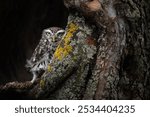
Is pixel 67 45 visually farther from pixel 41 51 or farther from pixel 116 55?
pixel 41 51

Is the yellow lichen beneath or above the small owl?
above

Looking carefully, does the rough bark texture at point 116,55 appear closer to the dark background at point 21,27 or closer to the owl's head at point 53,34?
the owl's head at point 53,34

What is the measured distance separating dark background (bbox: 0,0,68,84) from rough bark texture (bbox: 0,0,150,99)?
1.64m

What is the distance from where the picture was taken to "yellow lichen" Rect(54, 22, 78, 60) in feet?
12.7

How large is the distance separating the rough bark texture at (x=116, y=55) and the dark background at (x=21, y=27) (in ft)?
5.38

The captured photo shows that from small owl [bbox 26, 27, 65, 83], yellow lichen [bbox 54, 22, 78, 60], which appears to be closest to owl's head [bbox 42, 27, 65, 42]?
small owl [bbox 26, 27, 65, 83]

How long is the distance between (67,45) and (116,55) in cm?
35

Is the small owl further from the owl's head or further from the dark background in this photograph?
the dark background

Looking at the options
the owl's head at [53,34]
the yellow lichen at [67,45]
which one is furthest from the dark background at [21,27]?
the yellow lichen at [67,45]

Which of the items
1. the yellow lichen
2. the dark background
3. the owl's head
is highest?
the yellow lichen

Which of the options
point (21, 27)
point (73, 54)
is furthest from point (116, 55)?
point (21, 27)

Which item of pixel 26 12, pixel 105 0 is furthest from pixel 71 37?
pixel 26 12

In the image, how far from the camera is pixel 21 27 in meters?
5.68

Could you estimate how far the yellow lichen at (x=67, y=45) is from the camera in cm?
386
